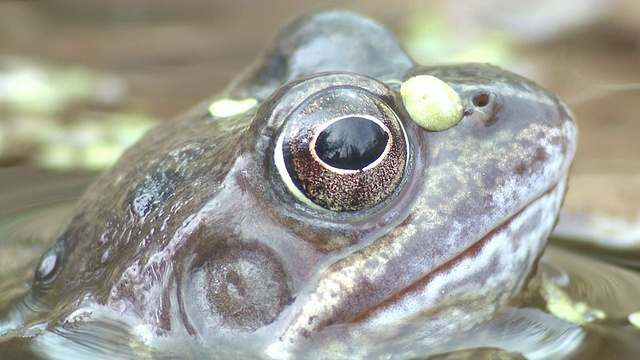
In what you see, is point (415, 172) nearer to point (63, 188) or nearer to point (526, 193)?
point (526, 193)

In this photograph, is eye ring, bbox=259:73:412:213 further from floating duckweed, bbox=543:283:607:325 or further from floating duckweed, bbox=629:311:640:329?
floating duckweed, bbox=629:311:640:329

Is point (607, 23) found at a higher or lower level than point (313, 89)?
higher

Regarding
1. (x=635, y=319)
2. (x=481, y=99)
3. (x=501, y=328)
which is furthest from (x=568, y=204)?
(x=481, y=99)

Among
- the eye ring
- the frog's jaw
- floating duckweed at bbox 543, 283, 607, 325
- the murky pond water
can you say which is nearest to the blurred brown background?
the murky pond water

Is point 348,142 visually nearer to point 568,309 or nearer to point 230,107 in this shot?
point 230,107

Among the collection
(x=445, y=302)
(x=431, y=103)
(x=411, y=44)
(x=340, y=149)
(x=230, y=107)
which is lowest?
(x=445, y=302)

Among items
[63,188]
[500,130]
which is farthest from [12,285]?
[500,130]

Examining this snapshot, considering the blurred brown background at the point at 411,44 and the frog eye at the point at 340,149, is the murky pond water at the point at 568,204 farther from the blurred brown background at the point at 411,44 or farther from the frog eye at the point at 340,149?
the frog eye at the point at 340,149

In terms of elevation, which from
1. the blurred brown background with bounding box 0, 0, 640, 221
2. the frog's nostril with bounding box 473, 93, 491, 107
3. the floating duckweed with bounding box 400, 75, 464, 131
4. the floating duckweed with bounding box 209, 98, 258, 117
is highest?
the blurred brown background with bounding box 0, 0, 640, 221
